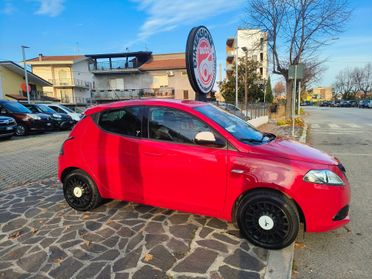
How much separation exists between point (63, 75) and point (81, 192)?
4581cm

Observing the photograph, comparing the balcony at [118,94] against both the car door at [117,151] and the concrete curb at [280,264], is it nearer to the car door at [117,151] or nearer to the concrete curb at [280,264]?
the car door at [117,151]

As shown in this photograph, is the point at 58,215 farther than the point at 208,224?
Yes

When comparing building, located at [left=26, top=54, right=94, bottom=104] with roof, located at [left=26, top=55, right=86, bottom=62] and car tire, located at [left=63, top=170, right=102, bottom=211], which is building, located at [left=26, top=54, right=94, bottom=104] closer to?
roof, located at [left=26, top=55, right=86, bottom=62]

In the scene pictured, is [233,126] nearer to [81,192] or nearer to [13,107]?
[81,192]

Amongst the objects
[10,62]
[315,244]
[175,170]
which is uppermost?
[10,62]

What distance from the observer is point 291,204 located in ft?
10.2

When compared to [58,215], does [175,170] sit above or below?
above

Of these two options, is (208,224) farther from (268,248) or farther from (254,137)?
(254,137)

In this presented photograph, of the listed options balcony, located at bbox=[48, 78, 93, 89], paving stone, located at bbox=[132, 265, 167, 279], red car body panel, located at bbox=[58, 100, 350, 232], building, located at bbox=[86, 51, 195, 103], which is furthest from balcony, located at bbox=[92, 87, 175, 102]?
paving stone, located at bbox=[132, 265, 167, 279]

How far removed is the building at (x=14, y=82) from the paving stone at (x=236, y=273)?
35.0 metres

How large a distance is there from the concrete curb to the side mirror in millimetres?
1331

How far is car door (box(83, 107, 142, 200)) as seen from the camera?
12.5ft

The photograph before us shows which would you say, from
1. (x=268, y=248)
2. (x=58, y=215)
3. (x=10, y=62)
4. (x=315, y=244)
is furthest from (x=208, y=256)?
(x=10, y=62)

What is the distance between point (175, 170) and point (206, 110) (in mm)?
905
